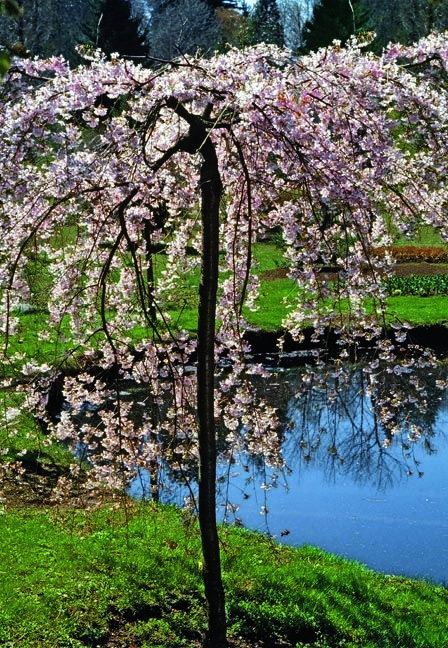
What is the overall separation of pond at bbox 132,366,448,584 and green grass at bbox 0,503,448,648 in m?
0.83

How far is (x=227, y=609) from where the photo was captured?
588 cm

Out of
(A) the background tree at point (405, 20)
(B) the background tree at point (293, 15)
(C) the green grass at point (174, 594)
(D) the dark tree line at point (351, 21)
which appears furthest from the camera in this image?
(B) the background tree at point (293, 15)

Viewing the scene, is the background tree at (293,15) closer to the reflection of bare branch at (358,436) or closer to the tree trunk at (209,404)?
the reflection of bare branch at (358,436)

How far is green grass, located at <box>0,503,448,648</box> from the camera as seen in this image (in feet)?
18.0

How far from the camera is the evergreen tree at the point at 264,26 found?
1727 inches

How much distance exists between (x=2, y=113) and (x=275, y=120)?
5.70 feet

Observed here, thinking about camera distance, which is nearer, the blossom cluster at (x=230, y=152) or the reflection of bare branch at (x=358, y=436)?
the blossom cluster at (x=230, y=152)

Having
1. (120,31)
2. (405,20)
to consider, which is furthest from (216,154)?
(405,20)

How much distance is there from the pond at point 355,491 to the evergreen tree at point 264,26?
33.4m

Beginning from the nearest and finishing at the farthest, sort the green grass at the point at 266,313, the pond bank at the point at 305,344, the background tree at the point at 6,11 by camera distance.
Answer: the background tree at the point at 6,11, the green grass at the point at 266,313, the pond bank at the point at 305,344

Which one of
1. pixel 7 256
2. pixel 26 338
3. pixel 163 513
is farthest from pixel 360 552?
pixel 26 338

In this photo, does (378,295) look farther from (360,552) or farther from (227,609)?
(360,552)

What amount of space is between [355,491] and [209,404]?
651cm

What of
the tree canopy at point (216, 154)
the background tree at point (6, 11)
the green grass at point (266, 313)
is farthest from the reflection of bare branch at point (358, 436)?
the background tree at point (6, 11)
